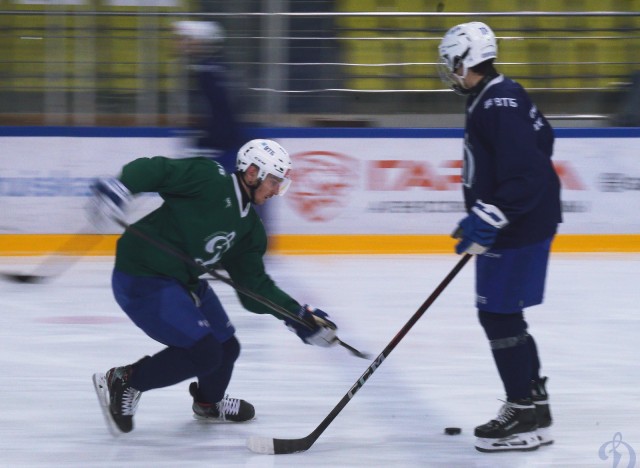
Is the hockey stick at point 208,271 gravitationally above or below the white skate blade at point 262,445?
above

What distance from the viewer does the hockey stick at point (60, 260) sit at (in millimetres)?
5691

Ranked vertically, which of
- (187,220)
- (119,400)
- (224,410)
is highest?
(187,220)

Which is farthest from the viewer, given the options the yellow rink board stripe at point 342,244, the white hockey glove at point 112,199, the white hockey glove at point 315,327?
the yellow rink board stripe at point 342,244

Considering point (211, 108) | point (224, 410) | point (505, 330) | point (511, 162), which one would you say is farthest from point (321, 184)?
point (511, 162)

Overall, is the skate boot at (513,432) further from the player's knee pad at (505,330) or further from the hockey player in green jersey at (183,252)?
the hockey player in green jersey at (183,252)

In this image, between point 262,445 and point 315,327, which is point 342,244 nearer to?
point 315,327

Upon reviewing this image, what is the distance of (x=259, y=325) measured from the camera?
4.92 metres

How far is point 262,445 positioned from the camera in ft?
10.4

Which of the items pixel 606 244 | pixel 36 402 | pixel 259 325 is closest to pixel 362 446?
pixel 36 402

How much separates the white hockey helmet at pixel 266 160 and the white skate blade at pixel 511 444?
3.31ft

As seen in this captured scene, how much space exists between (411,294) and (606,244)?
2.00 metres

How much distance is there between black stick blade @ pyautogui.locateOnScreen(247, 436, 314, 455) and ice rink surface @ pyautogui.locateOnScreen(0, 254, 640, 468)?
0.02m

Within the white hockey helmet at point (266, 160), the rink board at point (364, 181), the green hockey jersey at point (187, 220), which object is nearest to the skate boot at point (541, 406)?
the green hockey jersey at point (187, 220)

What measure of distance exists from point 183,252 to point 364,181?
12.6 ft
